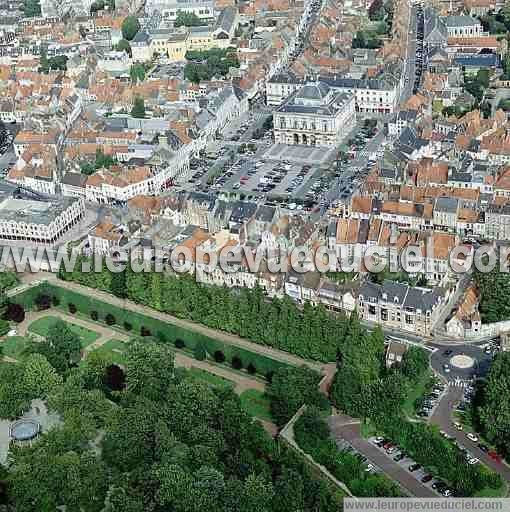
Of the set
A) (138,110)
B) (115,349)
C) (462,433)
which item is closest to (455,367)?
(462,433)

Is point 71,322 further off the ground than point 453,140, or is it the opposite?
point 453,140

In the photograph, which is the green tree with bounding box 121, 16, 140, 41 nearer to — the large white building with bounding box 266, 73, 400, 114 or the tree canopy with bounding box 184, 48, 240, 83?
the tree canopy with bounding box 184, 48, 240, 83

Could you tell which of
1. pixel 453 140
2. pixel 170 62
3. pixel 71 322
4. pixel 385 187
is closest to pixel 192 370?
pixel 71 322

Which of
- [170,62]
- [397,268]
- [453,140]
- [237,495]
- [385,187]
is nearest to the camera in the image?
[237,495]

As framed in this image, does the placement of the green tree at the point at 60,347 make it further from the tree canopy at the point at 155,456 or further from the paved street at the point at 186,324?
the paved street at the point at 186,324

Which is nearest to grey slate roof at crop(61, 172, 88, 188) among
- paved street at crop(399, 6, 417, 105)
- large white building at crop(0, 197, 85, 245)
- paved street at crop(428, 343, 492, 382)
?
large white building at crop(0, 197, 85, 245)

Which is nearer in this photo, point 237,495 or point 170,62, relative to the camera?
point 237,495

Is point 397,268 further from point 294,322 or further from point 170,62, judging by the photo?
point 170,62
